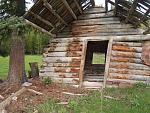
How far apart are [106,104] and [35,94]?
9.25 ft

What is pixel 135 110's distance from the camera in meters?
9.48

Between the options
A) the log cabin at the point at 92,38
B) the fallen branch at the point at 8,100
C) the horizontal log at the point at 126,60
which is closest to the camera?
the fallen branch at the point at 8,100

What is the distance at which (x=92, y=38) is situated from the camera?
13383 mm

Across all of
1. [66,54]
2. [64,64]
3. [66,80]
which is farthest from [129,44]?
[66,80]

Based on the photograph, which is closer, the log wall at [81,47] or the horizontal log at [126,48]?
the horizontal log at [126,48]

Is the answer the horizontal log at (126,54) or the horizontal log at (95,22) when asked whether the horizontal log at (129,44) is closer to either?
the horizontal log at (126,54)

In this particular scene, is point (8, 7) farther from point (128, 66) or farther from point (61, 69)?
point (128, 66)

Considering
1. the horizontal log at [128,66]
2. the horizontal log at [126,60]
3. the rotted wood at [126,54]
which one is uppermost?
the rotted wood at [126,54]

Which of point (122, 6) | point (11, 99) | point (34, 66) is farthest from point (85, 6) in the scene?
point (11, 99)

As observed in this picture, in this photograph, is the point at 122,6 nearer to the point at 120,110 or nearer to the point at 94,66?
the point at 120,110

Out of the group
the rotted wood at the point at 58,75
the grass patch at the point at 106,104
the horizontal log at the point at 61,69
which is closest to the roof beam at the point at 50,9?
the horizontal log at the point at 61,69

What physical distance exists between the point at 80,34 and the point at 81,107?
4.56 meters

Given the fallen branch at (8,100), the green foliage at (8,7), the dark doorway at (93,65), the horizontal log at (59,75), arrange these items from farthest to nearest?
the dark doorway at (93,65) → the horizontal log at (59,75) → the green foliage at (8,7) → the fallen branch at (8,100)

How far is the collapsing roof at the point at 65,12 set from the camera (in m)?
11.8
